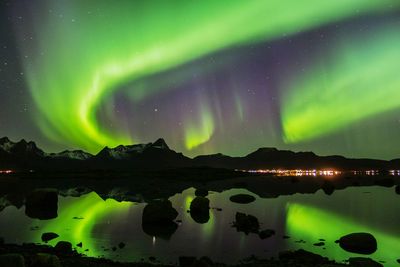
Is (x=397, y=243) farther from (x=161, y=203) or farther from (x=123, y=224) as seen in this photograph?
(x=123, y=224)

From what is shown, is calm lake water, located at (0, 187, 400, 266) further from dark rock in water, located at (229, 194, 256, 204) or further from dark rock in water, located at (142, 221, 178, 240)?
dark rock in water, located at (229, 194, 256, 204)

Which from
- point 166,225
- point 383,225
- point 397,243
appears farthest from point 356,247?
point 166,225

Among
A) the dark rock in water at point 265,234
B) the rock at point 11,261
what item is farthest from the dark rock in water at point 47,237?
the dark rock in water at point 265,234

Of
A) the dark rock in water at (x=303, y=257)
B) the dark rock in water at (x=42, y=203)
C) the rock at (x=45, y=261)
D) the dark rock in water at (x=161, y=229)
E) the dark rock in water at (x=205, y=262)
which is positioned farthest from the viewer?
Result: the dark rock in water at (x=42, y=203)

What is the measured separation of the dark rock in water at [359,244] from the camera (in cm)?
1929

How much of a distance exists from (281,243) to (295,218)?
10.6 meters

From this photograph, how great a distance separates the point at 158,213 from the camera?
27000 millimetres

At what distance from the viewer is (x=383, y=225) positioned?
28.0m

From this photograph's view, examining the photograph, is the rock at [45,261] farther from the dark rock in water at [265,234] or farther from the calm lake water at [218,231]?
the dark rock in water at [265,234]

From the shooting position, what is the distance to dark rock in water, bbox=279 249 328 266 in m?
15.7

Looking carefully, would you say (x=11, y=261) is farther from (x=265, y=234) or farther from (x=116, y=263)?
(x=265, y=234)

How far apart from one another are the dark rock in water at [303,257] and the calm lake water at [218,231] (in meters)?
1.01

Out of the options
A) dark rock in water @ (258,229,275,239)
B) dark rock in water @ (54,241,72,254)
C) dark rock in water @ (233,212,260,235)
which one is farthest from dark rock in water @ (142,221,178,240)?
dark rock in water @ (54,241,72,254)

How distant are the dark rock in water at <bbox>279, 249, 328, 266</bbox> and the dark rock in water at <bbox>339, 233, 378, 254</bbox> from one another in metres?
3.73
